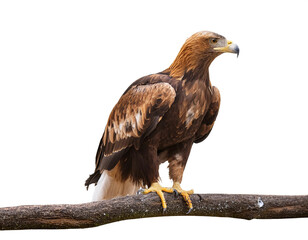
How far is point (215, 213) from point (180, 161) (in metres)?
0.50

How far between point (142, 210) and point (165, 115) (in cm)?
73

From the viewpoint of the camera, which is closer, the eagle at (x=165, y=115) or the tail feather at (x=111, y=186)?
the eagle at (x=165, y=115)

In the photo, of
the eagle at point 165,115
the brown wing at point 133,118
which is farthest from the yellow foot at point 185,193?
the brown wing at point 133,118

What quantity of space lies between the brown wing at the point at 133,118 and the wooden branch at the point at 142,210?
1.49ft

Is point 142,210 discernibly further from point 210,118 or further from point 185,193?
point 210,118

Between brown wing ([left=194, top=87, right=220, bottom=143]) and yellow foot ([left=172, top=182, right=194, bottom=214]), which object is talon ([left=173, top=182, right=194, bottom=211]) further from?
brown wing ([left=194, top=87, right=220, bottom=143])

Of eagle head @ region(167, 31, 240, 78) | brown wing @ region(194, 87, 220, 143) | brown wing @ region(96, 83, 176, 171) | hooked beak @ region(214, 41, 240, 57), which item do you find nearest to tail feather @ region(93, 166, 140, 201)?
Answer: brown wing @ region(96, 83, 176, 171)

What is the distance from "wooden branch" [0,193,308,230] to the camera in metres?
3.89

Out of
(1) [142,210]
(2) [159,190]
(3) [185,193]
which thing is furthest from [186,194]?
(1) [142,210]

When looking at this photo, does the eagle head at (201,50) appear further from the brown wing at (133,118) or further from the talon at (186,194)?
the talon at (186,194)

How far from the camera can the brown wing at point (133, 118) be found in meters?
4.30

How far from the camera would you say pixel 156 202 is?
14.0 ft

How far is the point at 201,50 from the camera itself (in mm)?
4387

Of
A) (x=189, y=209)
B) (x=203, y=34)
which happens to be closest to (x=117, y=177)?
(x=189, y=209)
